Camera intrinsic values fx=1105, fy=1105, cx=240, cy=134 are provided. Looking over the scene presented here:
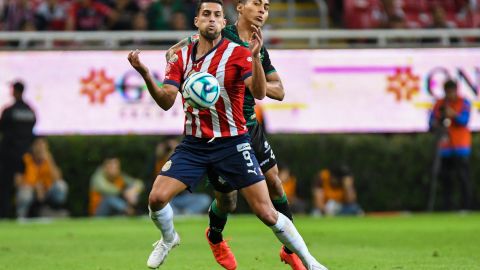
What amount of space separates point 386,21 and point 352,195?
15.4ft

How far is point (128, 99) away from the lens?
68.3ft

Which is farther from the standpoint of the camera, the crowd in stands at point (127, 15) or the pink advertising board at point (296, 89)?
the crowd in stands at point (127, 15)

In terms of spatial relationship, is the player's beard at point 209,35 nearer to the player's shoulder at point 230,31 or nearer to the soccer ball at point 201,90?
the soccer ball at point 201,90

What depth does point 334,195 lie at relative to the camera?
66.9 feet

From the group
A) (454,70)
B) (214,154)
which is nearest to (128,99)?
(454,70)

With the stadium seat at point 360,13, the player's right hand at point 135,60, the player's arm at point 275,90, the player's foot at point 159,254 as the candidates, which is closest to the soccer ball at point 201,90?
the player's right hand at point 135,60

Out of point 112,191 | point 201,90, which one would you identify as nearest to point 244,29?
point 201,90

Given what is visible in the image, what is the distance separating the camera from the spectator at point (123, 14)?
71.2 feet

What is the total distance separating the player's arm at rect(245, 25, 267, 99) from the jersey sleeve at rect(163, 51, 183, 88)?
66 cm

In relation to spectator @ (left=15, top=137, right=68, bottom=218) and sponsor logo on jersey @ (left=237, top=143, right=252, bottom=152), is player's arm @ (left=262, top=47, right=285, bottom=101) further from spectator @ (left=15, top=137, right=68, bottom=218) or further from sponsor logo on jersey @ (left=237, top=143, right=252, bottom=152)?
spectator @ (left=15, top=137, right=68, bottom=218)

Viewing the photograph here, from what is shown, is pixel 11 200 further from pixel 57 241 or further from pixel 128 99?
pixel 57 241

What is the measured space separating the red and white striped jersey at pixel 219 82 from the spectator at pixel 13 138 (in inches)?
425

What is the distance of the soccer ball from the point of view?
849cm

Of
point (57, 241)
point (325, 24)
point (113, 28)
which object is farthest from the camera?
point (325, 24)
